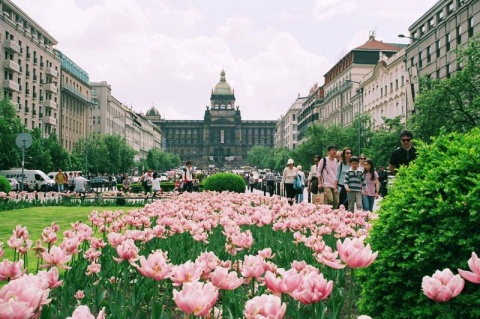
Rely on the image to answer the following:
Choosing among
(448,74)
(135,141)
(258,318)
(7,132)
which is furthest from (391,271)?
(135,141)

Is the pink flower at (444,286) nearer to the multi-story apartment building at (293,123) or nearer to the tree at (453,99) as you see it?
the tree at (453,99)

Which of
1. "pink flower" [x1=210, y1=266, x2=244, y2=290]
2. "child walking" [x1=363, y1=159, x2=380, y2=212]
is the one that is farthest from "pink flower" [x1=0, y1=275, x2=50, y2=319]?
"child walking" [x1=363, y1=159, x2=380, y2=212]

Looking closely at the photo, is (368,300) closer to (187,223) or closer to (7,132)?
(187,223)

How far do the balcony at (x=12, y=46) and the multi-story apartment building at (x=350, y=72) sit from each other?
124ft

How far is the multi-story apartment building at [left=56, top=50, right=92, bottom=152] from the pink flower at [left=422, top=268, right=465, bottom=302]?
73.2 m

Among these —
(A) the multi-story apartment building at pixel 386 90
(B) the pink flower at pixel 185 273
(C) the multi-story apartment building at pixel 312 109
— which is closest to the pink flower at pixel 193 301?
(B) the pink flower at pixel 185 273

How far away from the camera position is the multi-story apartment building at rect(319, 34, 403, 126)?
73188 mm

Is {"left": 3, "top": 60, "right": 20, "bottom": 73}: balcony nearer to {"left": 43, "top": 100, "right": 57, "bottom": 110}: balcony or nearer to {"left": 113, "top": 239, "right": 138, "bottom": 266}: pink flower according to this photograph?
{"left": 43, "top": 100, "right": 57, "bottom": 110}: balcony

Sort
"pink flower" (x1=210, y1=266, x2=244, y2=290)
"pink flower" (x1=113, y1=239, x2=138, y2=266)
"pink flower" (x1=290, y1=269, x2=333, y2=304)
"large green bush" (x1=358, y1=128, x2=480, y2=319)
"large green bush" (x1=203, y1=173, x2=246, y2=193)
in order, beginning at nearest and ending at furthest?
"pink flower" (x1=290, y1=269, x2=333, y2=304) < "pink flower" (x1=210, y1=266, x2=244, y2=290) < "large green bush" (x1=358, y1=128, x2=480, y2=319) < "pink flower" (x1=113, y1=239, x2=138, y2=266) < "large green bush" (x1=203, y1=173, x2=246, y2=193)

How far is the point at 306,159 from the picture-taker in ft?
213

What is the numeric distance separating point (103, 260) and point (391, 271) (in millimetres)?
3430

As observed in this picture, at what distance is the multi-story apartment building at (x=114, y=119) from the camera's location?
99.6m

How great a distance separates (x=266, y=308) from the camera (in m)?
2.10

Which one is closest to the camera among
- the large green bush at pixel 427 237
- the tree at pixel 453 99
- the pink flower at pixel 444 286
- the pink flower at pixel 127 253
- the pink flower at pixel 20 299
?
the pink flower at pixel 20 299
